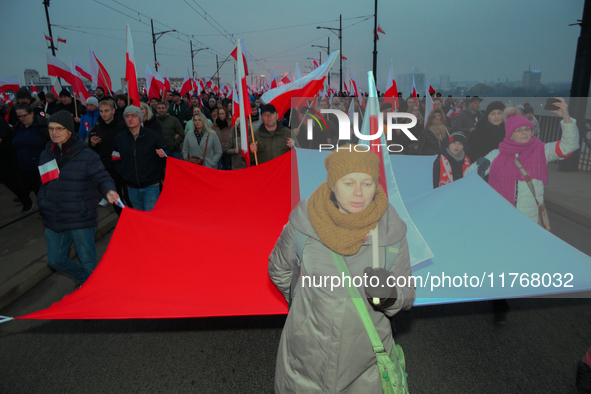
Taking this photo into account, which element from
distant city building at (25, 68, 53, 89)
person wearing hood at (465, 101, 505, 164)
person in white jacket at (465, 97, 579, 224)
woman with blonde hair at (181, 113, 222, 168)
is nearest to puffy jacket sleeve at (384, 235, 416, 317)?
person in white jacket at (465, 97, 579, 224)

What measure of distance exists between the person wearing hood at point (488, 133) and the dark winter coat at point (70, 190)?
464cm

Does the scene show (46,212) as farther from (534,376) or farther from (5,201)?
(5,201)

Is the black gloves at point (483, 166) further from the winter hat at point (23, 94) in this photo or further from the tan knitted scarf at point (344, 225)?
the winter hat at point (23, 94)

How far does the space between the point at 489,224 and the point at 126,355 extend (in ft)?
11.6

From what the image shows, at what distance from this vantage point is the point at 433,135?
6.40 meters

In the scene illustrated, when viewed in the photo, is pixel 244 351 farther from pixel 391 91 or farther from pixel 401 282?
pixel 391 91

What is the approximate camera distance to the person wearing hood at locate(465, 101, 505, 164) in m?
5.48

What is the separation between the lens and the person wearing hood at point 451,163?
506 centimetres

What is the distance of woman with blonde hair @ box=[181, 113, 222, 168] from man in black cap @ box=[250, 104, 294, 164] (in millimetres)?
1391

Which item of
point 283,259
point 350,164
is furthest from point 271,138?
point 350,164

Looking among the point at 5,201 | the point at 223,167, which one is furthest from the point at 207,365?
the point at 5,201

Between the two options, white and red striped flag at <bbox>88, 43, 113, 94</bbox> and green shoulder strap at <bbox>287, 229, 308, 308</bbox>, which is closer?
green shoulder strap at <bbox>287, 229, 308, 308</bbox>

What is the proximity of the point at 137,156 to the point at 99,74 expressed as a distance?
7405 mm

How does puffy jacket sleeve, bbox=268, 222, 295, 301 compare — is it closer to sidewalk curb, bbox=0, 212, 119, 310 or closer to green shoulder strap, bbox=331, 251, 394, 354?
green shoulder strap, bbox=331, 251, 394, 354
